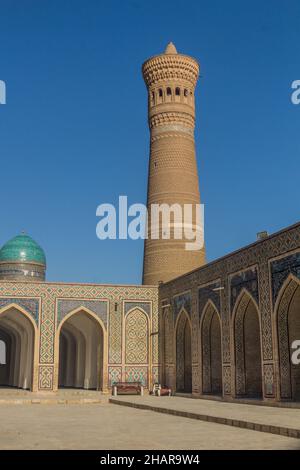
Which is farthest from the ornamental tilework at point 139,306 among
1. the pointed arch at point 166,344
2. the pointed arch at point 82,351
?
the pointed arch at point 82,351

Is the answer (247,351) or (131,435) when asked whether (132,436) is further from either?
(247,351)

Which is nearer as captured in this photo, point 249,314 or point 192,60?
point 249,314

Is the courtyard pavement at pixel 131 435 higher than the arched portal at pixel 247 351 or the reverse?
the reverse

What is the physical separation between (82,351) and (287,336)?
1142 cm

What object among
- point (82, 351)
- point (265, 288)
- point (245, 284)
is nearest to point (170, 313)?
point (82, 351)

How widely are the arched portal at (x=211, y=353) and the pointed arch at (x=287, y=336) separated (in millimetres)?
4140

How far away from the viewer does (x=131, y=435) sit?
732cm

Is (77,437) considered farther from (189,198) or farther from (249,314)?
(189,198)

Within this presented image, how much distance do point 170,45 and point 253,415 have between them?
18.5 metres

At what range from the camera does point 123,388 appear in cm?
1914

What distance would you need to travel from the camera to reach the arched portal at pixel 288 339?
12.6 m

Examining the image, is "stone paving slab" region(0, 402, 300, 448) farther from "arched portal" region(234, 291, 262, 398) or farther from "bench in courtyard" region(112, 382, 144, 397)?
"bench in courtyard" region(112, 382, 144, 397)

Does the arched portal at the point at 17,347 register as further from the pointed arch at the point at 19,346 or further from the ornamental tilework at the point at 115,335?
the ornamental tilework at the point at 115,335
